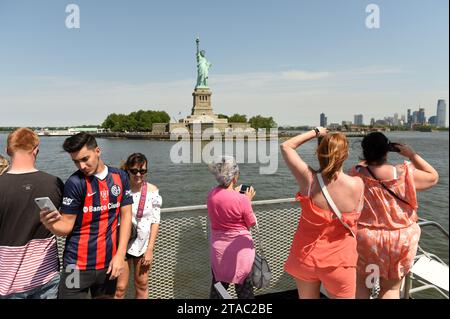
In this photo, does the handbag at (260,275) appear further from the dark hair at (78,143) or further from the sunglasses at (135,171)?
the dark hair at (78,143)

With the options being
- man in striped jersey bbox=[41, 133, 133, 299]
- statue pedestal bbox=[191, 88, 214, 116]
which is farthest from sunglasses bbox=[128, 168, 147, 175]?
statue pedestal bbox=[191, 88, 214, 116]

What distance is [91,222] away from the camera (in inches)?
73.8

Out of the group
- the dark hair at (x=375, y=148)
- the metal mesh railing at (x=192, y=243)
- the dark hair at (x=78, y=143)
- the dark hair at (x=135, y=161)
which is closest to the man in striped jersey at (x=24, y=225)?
the dark hair at (x=78, y=143)

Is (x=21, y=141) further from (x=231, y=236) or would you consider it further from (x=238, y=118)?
(x=238, y=118)

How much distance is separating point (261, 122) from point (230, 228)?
288 feet

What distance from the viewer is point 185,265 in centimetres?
346

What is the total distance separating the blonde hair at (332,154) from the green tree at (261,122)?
84.2m

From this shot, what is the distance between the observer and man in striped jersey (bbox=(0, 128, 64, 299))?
68.0 inches

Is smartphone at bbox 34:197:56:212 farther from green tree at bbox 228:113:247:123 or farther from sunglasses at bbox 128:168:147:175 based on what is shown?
green tree at bbox 228:113:247:123

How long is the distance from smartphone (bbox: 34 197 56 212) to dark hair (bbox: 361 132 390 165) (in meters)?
1.73

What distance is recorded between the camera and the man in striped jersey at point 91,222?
1.80 metres

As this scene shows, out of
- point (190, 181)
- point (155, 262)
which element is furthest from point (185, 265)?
point (190, 181)

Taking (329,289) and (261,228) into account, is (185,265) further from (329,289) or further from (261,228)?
(329,289)

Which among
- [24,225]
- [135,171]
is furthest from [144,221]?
[24,225]
